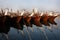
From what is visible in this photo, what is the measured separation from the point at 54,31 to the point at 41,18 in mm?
1537

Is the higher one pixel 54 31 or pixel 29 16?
pixel 29 16

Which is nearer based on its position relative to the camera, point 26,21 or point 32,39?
point 32,39

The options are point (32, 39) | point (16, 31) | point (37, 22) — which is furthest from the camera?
point (37, 22)

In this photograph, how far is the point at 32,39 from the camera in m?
12.6

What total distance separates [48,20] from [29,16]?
2.80 m

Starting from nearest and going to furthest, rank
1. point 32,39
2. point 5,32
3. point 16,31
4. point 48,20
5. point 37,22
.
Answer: point 5,32
point 32,39
point 16,31
point 37,22
point 48,20

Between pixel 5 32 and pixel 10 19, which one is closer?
pixel 5 32

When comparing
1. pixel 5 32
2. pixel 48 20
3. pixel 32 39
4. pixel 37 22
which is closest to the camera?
pixel 5 32

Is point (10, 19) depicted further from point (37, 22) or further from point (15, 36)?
point (37, 22)

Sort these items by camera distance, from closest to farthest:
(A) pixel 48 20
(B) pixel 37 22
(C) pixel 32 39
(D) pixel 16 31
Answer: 1. (C) pixel 32 39
2. (D) pixel 16 31
3. (B) pixel 37 22
4. (A) pixel 48 20

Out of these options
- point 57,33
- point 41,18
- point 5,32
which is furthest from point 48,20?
point 5,32

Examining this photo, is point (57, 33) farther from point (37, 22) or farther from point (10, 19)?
point (10, 19)

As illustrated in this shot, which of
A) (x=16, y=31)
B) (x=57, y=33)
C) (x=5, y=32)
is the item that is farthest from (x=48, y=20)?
(x=5, y=32)

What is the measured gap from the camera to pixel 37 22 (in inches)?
605
